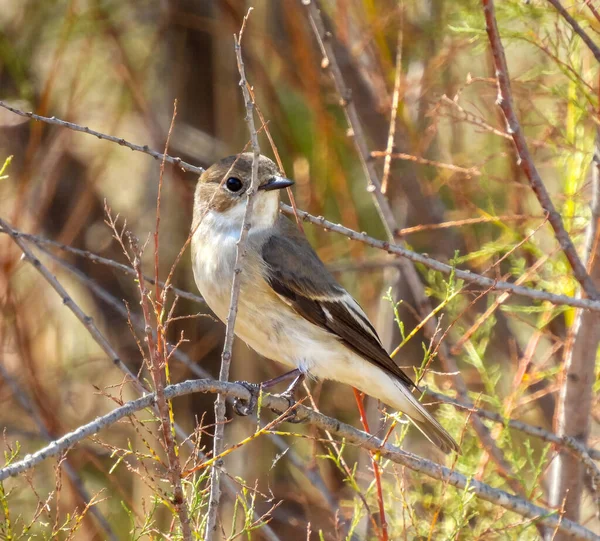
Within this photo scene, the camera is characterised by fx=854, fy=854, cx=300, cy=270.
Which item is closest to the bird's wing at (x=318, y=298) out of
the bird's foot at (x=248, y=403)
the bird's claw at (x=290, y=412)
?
the bird's claw at (x=290, y=412)

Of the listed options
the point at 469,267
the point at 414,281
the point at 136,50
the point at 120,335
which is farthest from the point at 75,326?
the point at 414,281

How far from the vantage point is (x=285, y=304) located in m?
3.62

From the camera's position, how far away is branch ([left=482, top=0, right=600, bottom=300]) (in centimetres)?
260

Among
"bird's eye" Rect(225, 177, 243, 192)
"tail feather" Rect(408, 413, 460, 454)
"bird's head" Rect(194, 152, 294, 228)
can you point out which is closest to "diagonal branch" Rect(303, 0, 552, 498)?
"tail feather" Rect(408, 413, 460, 454)

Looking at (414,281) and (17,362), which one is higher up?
(414,281)

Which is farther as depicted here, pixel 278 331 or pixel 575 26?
pixel 278 331

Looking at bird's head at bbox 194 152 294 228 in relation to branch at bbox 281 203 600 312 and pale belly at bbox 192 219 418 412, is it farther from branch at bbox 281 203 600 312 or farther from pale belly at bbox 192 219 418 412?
branch at bbox 281 203 600 312

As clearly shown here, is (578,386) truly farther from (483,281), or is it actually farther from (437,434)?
(483,281)

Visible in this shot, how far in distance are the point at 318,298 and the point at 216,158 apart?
2218mm

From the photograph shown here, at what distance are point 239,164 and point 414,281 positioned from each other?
936 millimetres

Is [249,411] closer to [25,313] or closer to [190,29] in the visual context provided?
[25,313]

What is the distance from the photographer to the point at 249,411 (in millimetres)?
3049

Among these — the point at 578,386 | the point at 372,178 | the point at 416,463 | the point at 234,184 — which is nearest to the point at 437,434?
the point at 578,386

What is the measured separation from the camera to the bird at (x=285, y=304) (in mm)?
3553
